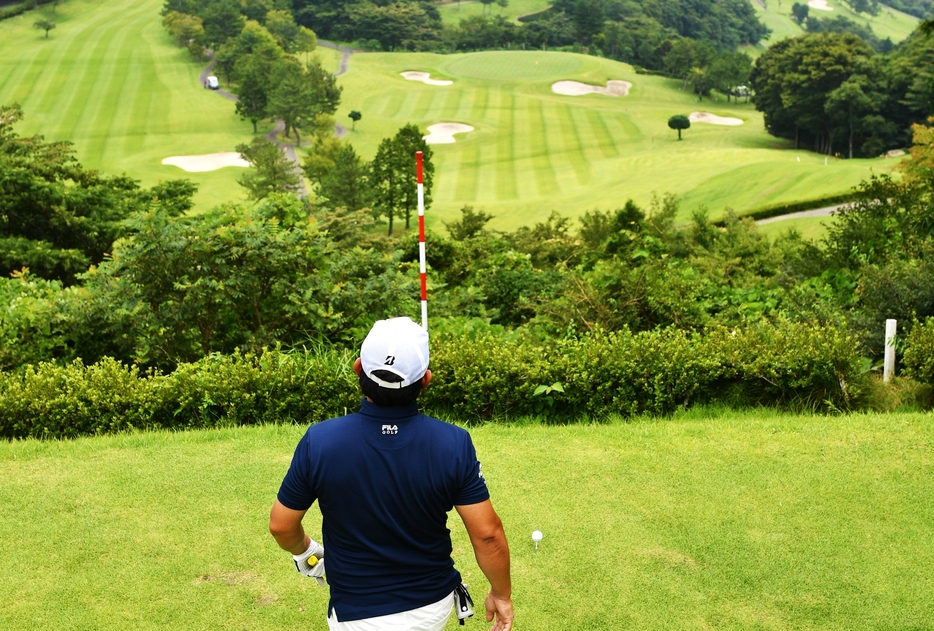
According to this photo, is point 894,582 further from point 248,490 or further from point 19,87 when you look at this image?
point 19,87

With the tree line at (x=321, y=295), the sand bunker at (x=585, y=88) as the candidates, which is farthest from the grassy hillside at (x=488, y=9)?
the tree line at (x=321, y=295)

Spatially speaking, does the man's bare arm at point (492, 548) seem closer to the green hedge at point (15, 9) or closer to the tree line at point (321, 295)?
the tree line at point (321, 295)

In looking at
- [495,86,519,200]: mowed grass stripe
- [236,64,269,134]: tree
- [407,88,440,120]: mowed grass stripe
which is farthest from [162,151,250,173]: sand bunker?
[407,88,440,120]: mowed grass stripe

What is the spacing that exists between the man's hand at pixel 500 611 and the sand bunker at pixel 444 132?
230ft

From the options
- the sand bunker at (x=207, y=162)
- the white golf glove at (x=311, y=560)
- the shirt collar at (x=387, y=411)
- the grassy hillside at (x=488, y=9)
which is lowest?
the sand bunker at (x=207, y=162)

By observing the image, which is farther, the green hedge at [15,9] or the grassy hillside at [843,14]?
the grassy hillside at [843,14]

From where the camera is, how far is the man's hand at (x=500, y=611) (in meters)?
3.18

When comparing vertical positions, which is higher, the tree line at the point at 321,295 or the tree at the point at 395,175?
the tree line at the point at 321,295

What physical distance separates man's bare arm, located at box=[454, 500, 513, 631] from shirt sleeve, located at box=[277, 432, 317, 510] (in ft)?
1.70

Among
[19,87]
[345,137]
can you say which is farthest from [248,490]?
[19,87]

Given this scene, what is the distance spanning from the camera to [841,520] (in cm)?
560

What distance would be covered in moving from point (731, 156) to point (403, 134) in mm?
24242

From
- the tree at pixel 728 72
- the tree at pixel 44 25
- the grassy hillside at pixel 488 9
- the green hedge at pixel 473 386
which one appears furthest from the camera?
the grassy hillside at pixel 488 9

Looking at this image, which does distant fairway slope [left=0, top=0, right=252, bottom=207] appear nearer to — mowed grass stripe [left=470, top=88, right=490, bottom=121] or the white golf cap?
mowed grass stripe [left=470, top=88, right=490, bottom=121]
